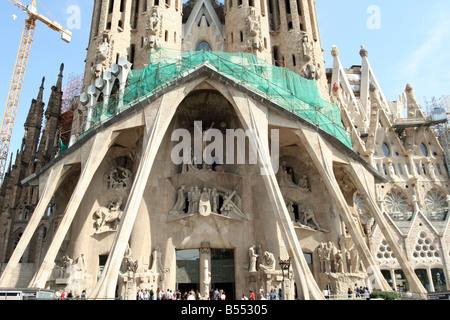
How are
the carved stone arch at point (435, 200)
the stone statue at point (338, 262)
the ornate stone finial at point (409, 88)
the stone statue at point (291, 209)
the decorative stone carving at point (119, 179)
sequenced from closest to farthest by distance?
the stone statue at point (338, 262)
the stone statue at point (291, 209)
the decorative stone carving at point (119, 179)
the carved stone arch at point (435, 200)
the ornate stone finial at point (409, 88)

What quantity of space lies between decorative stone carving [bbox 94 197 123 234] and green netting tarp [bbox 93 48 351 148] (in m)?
4.22

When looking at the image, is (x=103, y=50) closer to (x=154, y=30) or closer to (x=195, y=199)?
(x=154, y=30)

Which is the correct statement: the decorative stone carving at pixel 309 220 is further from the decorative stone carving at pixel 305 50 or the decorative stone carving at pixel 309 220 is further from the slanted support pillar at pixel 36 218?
the slanted support pillar at pixel 36 218

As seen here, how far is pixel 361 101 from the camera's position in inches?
1619

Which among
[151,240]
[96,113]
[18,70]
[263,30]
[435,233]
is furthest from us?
[18,70]

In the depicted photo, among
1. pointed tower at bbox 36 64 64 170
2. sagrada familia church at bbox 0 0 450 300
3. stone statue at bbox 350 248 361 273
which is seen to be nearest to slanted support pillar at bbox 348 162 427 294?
sagrada familia church at bbox 0 0 450 300

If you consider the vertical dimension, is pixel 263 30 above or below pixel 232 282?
above

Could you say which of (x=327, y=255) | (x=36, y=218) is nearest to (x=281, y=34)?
(x=327, y=255)

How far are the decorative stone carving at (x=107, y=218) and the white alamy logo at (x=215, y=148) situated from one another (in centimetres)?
374

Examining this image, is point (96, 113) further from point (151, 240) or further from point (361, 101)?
point (361, 101)

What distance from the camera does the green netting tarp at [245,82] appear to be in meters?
18.0

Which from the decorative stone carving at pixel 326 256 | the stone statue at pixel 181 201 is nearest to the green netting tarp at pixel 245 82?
the stone statue at pixel 181 201
